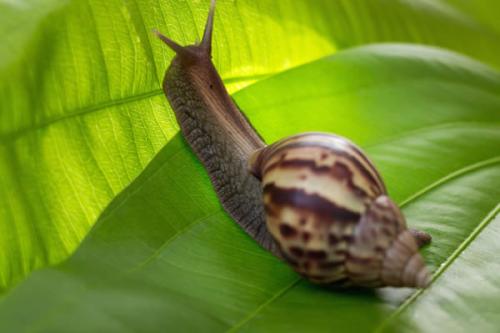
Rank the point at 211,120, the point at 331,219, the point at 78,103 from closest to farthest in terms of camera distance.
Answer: the point at 331,219 → the point at 78,103 → the point at 211,120

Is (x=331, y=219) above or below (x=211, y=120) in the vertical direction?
below

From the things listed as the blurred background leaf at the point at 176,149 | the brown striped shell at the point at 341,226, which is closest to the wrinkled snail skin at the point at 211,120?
the blurred background leaf at the point at 176,149

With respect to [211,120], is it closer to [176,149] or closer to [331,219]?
[176,149]

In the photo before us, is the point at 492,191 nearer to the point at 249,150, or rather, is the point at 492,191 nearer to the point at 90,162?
the point at 249,150

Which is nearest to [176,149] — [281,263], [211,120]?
[211,120]

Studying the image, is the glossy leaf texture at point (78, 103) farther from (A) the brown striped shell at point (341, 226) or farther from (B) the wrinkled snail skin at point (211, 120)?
(A) the brown striped shell at point (341, 226)

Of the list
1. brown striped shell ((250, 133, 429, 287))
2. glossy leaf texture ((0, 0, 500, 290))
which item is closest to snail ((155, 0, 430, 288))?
brown striped shell ((250, 133, 429, 287))

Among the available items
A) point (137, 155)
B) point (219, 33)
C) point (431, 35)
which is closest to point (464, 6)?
point (431, 35)
